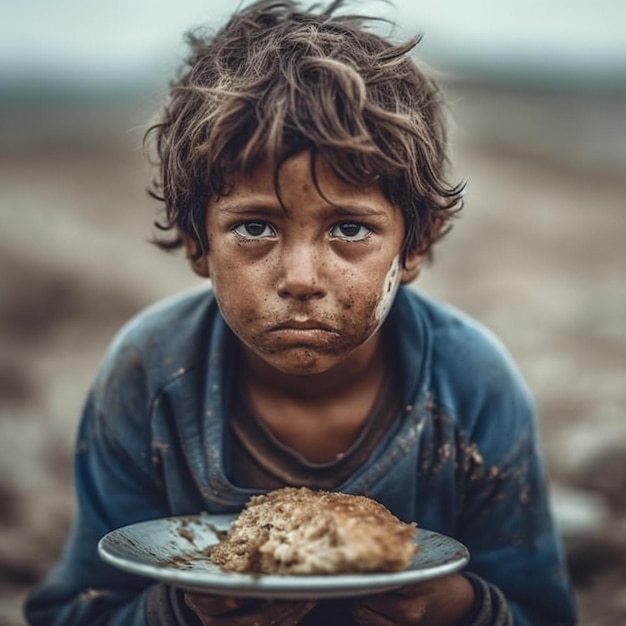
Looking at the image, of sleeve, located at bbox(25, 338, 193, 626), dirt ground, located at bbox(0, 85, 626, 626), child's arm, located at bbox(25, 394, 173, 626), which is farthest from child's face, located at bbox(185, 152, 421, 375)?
dirt ground, located at bbox(0, 85, 626, 626)

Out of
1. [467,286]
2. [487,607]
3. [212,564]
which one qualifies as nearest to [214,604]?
[212,564]

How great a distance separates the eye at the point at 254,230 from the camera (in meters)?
1.98

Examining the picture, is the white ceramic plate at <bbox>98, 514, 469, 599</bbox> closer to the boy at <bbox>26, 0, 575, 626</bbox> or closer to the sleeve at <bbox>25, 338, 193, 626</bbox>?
the boy at <bbox>26, 0, 575, 626</bbox>

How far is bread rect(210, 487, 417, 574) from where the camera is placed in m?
1.68

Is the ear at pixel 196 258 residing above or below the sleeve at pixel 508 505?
above

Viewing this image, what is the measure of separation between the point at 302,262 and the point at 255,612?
74cm

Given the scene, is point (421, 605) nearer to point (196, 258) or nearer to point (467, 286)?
point (196, 258)

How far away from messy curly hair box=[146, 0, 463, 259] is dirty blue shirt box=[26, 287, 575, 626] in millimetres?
309

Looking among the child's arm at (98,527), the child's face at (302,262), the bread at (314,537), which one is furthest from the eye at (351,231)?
the child's arm at (98,527)

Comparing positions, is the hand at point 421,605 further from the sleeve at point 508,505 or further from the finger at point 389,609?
the sleeve at point 508,505

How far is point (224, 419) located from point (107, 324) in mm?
3621

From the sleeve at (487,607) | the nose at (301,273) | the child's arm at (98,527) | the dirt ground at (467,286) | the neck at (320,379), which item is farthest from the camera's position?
the dirt ground at (467,286)

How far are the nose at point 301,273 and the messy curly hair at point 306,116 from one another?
0.17 meters

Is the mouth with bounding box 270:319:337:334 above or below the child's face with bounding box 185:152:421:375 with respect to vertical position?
below
